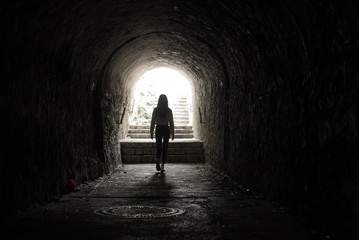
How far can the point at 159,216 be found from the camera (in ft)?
14.1

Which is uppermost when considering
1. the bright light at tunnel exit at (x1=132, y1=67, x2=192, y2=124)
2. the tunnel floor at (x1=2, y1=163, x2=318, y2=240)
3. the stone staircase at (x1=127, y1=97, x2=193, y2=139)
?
the bright light at tunnel exit at (x1=132, y1=67, x2=192, y2=124)

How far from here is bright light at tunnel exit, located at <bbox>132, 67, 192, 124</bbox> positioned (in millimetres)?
21836

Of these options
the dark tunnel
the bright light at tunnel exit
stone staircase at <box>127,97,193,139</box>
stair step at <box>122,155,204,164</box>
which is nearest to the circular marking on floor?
the dark tunnel

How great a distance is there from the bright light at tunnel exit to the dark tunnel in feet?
41.2

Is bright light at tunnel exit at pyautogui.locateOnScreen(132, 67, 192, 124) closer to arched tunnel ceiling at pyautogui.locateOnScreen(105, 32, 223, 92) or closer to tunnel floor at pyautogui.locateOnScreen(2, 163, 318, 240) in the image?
arched tunnel ceiling at pyautogui.locateOnScreen(105, 32, 223, 92)

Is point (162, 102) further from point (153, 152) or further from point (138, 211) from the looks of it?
point (138, 211)

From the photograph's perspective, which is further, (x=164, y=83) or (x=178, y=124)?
(x=164, y=83)

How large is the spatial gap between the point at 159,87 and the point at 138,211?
783 inches

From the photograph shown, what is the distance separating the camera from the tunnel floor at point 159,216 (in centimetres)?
350

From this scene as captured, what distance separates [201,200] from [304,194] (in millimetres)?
1664

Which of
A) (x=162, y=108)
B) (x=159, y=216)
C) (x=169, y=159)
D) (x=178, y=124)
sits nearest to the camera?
(x=159, y=216)

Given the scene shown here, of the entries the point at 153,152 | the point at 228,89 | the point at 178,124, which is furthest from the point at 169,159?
the point at 178,124

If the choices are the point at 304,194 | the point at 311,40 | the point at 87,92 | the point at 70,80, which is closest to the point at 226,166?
the point at 87,92

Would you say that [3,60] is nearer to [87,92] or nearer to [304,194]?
[304,194]
